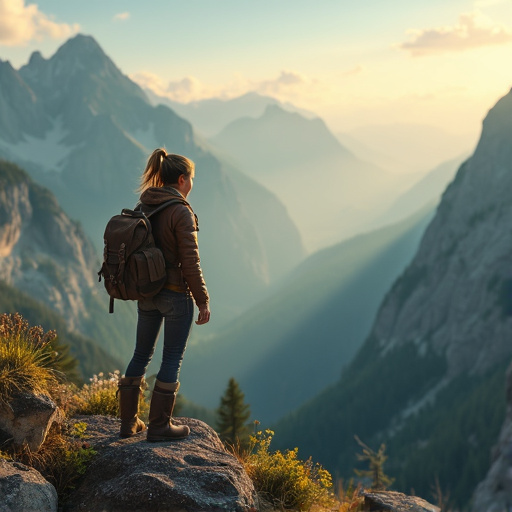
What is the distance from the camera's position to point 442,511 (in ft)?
26.5

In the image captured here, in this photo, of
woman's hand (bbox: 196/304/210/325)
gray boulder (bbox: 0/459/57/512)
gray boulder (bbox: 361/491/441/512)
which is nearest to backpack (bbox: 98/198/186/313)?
woman's hand (bbox: 196/304/210/325)

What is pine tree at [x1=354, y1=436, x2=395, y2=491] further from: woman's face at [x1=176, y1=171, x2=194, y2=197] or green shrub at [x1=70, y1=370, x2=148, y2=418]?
woman's face at [x1=176, y1=171, x2=194, y2=197]

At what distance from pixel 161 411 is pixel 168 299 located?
66.0 inches

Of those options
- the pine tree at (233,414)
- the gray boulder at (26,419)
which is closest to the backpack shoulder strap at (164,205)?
the gray boulder at (26,419)

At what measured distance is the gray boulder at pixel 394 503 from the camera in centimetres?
823

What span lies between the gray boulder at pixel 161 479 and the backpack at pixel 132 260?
7.28ft

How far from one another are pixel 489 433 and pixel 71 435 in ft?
463

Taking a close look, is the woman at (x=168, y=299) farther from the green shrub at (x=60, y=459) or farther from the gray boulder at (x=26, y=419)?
the gray boulder at (x=26, y=419)

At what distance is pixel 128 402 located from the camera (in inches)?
361

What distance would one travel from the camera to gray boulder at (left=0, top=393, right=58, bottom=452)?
827cm

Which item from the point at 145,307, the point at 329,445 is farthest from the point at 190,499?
the point at 329,445

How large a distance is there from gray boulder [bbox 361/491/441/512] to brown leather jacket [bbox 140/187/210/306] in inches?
144

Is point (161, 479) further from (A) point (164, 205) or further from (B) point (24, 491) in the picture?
(A) point (164, 205)

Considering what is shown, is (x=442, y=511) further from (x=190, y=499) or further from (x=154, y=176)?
(x=154, y=176)
